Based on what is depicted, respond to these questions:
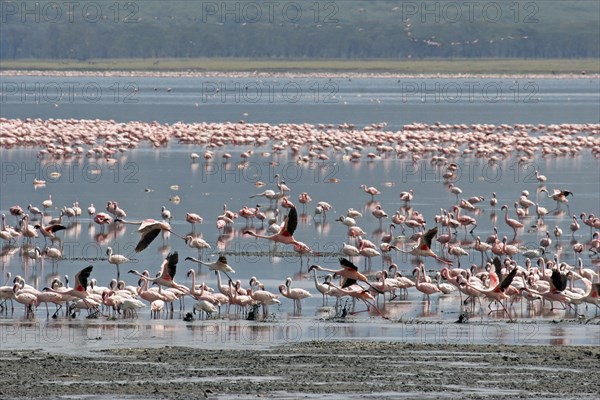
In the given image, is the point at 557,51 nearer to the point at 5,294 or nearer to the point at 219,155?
the point at 219,155

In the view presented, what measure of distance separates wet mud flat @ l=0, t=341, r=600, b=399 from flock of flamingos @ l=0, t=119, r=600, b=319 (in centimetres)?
215

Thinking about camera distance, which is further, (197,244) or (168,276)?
(197,244)

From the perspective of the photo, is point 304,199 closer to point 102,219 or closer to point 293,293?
point 102,219

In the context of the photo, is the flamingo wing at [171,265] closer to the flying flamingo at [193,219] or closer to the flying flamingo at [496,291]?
the flying flamingo at [496,291]

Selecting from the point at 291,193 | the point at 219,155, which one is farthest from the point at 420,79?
the point at 291,193

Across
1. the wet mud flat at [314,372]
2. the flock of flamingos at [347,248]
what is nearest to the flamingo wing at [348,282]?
the flock of flamingos at [347,248]

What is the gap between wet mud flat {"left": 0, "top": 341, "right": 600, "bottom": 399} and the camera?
33.6 ft

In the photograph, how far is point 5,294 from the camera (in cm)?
1468

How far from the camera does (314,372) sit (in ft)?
36.2

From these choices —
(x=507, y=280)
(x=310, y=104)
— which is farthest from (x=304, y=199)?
(x=310, y=104)

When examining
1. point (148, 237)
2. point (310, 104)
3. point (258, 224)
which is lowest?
point (310, 104)

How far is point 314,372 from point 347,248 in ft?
24.6

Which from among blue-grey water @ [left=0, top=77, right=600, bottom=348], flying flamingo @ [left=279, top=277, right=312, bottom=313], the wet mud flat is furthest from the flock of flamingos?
the wet mud flat

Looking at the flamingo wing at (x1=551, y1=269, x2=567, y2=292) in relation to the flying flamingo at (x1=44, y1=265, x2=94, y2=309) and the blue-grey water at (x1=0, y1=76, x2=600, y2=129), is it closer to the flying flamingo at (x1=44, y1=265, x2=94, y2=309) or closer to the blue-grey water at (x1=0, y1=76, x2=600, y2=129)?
the flying flamingo at (x1=44, y1=265, x2=94, y2=309)
